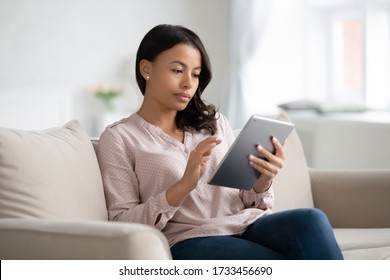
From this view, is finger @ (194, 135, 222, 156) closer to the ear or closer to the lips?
the lips

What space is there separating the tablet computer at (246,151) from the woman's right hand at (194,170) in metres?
0.05

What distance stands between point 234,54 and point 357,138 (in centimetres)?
129

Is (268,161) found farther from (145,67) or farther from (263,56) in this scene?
(263,56)

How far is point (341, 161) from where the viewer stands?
443 centimetres

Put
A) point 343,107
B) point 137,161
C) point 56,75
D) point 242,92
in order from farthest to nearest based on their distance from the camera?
point 56,75, point 242,92, point 343,107, point 137,161

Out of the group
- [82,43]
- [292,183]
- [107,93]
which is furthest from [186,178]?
[82,43]

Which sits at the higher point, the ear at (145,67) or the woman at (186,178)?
the ear at (145,67)

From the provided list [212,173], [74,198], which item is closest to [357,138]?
[212,173]

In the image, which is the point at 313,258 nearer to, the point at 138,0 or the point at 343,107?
the point at 343,107

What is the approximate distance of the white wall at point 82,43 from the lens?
552cm

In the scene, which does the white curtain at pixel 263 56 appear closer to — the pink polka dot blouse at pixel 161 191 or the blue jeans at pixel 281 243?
the pink polka dot blouse at pixel 161 191

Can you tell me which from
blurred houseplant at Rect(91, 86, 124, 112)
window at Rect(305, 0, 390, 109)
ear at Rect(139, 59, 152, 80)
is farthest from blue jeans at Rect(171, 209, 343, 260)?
blurred houseplant at Rect(91, 86, 124, 112)

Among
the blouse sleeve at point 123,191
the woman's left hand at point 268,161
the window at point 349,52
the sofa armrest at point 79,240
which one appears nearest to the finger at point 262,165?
the woman's left hand at point 268,161

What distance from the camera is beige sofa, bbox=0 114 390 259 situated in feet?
5.28
